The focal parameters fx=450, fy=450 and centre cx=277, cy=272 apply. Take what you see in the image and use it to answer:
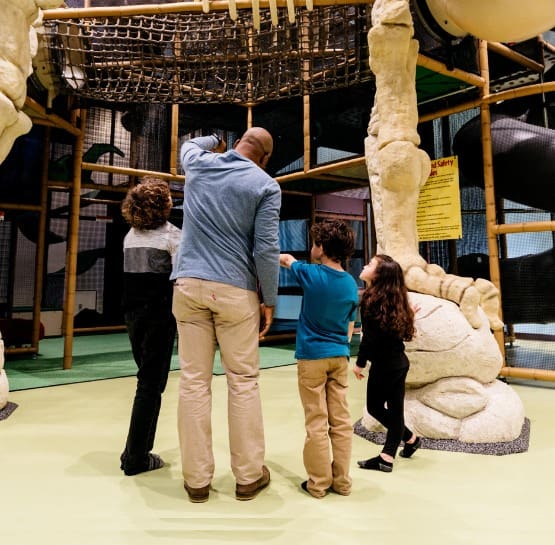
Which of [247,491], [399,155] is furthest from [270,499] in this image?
[399,155]

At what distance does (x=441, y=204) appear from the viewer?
152 inches

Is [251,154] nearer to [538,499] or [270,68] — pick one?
[538,499]

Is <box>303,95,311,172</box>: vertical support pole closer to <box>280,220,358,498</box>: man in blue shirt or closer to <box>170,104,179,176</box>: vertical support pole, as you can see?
<box>170,104,179,176</box>: vertical support pole

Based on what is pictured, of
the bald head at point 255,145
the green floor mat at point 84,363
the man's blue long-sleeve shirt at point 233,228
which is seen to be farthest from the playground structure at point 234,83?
the man's blue long-sleeve shirt at point 233,228

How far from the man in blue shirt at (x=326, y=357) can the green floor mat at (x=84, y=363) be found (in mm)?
2611

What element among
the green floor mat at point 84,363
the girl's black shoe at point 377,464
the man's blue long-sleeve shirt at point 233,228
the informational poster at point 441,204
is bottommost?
the girl's black shoe at point 377,464

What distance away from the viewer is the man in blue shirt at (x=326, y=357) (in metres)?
1.72

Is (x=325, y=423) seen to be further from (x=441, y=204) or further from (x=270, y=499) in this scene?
(x=441, y=204)

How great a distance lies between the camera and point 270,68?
3.66 metres

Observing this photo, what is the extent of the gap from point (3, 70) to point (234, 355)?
158 cm

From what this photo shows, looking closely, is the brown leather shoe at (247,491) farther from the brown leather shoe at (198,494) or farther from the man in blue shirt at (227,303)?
the brown leather shoe at (198,494)

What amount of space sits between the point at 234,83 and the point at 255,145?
2.08m

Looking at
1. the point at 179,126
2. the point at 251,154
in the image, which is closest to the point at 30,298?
the point at 179,126

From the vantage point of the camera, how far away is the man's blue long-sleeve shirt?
173 cm
